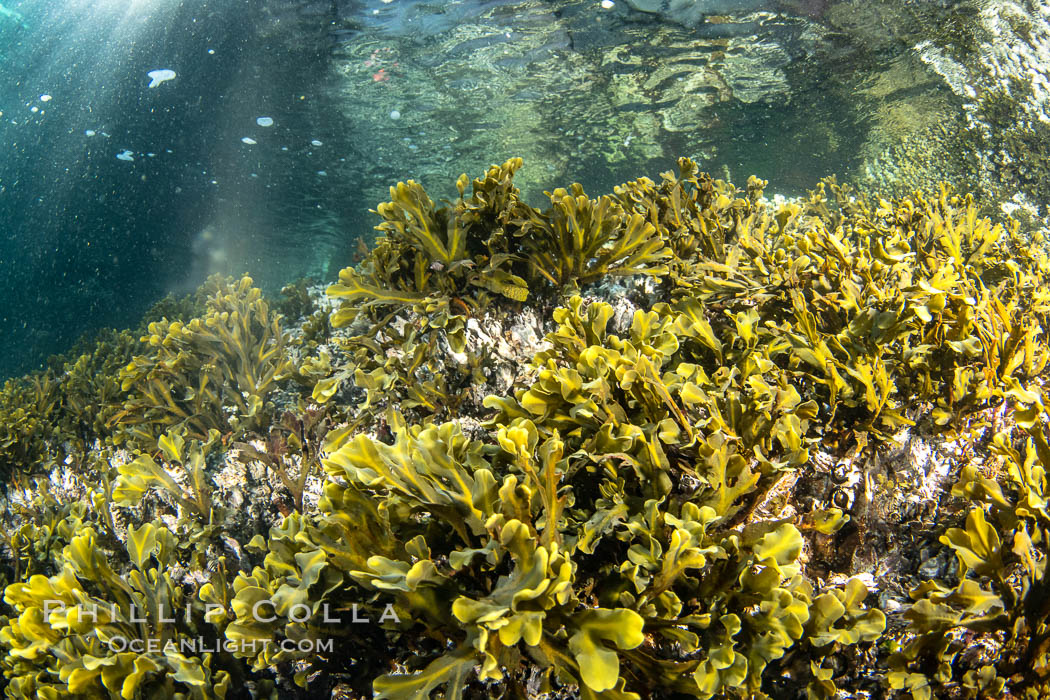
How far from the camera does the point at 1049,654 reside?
129 centimetres

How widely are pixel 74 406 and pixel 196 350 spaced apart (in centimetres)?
209

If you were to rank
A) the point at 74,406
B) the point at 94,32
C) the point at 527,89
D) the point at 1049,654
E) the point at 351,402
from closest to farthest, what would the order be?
the point at 1049,654 → the point at 351,402 → the point at 74,406 → the point at 94,32 → the point at 527,89

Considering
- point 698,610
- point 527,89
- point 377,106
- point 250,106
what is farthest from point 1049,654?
point 250,106

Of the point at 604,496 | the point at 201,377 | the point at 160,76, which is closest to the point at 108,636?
the point at 201,377

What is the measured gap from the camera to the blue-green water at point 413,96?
32.7ft

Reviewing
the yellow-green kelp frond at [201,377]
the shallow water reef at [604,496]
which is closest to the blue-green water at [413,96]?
the yellow-green kelp frond at [201,377]

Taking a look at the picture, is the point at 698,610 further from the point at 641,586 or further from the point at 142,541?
the point at 142,541

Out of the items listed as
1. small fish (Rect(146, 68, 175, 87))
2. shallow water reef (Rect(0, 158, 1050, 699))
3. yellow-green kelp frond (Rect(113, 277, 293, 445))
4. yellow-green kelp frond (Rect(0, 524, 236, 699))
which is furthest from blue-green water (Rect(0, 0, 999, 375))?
yellow-green kelp frond (Rect(0, 524, 236, 699))

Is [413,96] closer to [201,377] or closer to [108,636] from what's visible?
[201,377]

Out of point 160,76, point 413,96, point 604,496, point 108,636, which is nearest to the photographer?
point 604,496

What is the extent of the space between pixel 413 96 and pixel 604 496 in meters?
14.6

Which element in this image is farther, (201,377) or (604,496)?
(201,377)

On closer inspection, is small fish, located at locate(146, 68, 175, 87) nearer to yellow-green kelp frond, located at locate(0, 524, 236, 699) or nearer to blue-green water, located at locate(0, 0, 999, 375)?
blue-green water, located at locate(0, 0, 999, 375)

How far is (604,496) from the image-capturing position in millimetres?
1548
